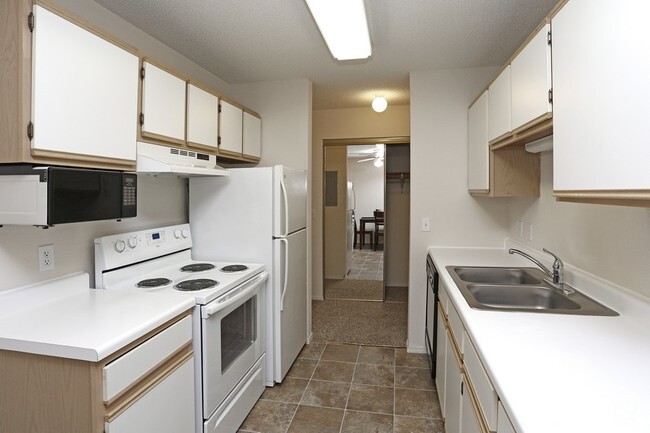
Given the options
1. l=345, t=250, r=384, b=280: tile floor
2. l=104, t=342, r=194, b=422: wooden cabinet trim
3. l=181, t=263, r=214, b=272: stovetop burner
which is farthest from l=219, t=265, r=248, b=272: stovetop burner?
l=345, t=250, r=384, b=280: tile floor

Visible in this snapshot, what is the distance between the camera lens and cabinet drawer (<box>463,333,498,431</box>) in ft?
3.36

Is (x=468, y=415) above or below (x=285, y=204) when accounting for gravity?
below

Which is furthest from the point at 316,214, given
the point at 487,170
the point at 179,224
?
the point at 487,170

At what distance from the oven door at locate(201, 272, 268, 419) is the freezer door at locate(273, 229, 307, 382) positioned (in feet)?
0.42

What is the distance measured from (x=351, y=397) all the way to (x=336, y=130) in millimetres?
3026

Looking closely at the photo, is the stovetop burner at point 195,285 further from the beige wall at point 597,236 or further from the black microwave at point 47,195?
the beige wall at point 597,236

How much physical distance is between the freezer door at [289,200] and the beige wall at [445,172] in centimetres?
96

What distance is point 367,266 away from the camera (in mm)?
6621

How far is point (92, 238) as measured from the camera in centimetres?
194

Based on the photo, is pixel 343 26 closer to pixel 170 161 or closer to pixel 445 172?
pixel 170 161

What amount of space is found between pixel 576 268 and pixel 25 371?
2451mm

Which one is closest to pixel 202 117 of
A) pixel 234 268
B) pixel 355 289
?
pixel 234 268

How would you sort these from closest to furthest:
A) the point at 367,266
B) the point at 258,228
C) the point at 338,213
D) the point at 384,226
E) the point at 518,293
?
the point at 518,293, the point at 258,228, the point at 384,226, the point at 338,213, the point at 367,266

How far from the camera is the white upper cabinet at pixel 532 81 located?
1.45 m
